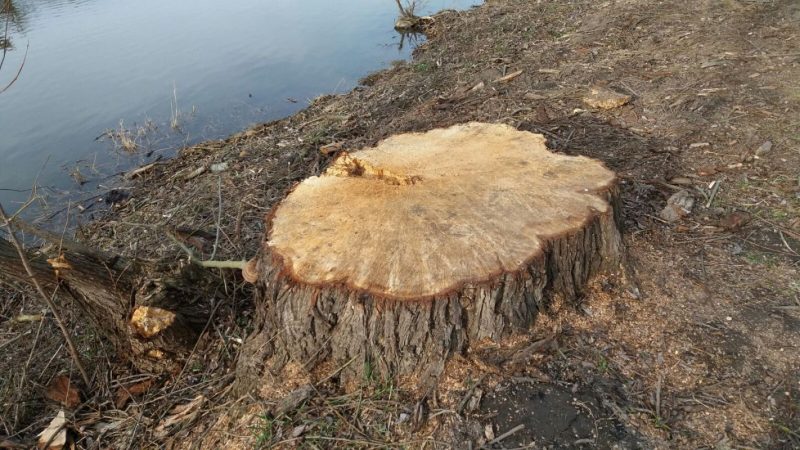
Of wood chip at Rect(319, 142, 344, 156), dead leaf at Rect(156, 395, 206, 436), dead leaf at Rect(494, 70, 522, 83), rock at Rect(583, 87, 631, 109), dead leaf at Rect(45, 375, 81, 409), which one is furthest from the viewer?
dead leaf at Rect(494, 70, 522, 83)

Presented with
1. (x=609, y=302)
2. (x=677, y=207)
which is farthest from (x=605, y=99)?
(x=609, y=302)

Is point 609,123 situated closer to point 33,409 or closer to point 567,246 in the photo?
point 567,246

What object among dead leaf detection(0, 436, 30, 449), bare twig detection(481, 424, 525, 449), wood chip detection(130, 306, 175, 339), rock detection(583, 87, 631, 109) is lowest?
bare twig detection(481, 424, 525, 449)

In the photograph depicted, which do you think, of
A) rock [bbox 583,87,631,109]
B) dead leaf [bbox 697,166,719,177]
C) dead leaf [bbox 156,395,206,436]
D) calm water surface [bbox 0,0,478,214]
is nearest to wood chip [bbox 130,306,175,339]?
dead leaf [bbox 156,395,206,436]

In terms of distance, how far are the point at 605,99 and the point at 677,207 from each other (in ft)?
6.20

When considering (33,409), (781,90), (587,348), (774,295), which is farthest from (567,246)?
(781,90)

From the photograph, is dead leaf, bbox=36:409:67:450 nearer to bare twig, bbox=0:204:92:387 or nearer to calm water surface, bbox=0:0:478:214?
bare twig, bbox=0:204:92:387

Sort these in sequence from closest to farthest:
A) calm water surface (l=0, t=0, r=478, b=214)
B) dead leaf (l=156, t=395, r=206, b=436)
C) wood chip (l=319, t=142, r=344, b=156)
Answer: dead leaf (l=156, t=395, r=206, b=436), wood chip (l=319, t=142, r=344, b=156), calm water surface (l=0, t=0, r=478, b=214)

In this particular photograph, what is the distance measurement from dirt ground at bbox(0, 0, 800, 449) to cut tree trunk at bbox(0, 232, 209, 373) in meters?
0.13

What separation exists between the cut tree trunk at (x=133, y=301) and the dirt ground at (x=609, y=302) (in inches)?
5.1

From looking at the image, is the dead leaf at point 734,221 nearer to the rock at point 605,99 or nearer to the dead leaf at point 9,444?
the rock at point 605,99

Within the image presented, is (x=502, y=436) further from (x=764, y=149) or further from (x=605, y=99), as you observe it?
(x=605, y=99)

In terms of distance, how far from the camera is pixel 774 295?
2516 mm

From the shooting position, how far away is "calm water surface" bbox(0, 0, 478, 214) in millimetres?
7289
